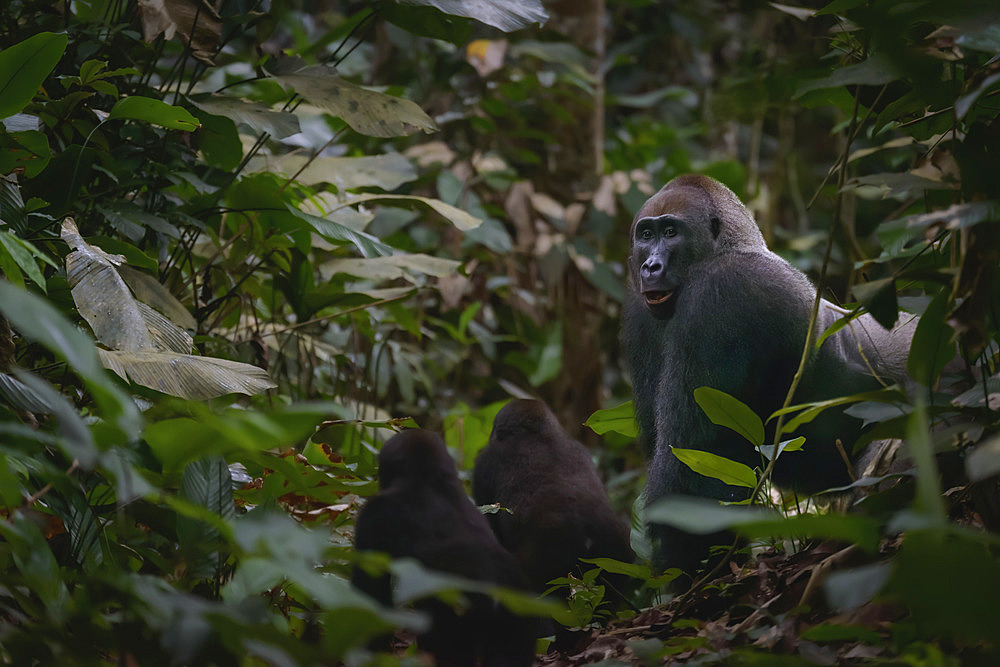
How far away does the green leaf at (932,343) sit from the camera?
6.31 feet

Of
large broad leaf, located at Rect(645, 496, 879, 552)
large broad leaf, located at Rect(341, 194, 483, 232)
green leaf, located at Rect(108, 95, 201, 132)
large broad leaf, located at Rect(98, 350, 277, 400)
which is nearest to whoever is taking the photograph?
large broad leaf, located at Rect(645, 496, 879, 552)

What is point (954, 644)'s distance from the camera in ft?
5.40

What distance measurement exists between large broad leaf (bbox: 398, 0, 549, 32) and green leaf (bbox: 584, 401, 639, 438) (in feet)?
4.42

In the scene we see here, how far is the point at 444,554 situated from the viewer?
70.2 inches

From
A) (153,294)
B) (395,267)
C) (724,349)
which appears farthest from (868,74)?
(395,267)

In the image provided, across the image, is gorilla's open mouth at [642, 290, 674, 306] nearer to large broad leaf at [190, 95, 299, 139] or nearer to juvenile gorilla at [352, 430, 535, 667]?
large broad leaf at [190, 95, 299, 139]

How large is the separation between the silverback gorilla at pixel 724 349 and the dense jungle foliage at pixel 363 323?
0.58 feet

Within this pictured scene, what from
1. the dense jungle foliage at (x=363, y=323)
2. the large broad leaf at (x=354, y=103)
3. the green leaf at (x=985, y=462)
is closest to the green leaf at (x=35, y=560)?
the dense jungle foliage at (x=363, y=323)

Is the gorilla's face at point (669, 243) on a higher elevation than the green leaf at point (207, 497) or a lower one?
higher

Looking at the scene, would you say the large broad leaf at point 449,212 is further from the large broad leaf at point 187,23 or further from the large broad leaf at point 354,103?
the large broad leaf at point 187,23

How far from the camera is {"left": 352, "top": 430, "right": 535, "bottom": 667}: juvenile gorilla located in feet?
5.90

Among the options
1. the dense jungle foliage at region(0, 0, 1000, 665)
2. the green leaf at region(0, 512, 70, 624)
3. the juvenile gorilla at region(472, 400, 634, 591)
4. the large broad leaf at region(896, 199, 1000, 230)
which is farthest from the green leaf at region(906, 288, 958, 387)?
the green leaf at region(0, 512, 70, 624)

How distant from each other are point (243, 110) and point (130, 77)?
A: 0.63 m

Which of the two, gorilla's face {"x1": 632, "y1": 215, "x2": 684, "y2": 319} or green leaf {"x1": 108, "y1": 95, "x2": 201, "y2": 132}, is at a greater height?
green leaf {"x1": 108, "y1": 95, "x2": 201, "y2": 132}
